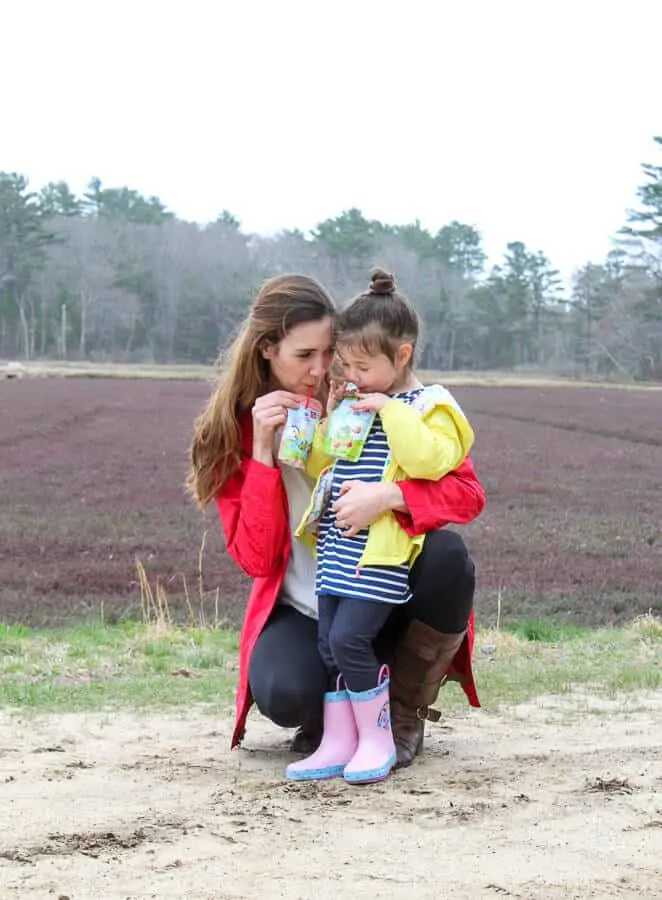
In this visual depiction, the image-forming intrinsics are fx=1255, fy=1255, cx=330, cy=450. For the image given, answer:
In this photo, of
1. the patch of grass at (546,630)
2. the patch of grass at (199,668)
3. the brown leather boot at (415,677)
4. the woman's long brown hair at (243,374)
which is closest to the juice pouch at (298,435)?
the woman's long brown hair at (243,374)

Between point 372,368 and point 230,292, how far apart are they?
80.8m

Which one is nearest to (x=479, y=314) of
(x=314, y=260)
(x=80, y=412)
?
(x=314, y=260)

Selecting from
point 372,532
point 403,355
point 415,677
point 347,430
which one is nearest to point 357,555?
point 372,532

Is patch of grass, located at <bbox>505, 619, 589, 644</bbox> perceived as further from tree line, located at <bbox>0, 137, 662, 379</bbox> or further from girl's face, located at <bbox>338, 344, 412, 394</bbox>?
tree line, located at <bbox>0, 137, 662, 379</bbox>

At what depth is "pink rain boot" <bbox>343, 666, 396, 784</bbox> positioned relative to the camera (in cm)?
354

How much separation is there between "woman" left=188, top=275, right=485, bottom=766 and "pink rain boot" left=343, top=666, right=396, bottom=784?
18cm

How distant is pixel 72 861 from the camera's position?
2846 millimetres

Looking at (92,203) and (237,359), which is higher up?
(92,203)

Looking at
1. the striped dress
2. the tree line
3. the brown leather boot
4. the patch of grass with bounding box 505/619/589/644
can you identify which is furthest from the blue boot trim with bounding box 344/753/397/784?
the tree line

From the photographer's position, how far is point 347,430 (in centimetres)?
367

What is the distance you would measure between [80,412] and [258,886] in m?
32.8

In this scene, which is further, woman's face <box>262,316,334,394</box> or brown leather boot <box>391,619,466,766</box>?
woman's face <box>262,316,334,394</box>

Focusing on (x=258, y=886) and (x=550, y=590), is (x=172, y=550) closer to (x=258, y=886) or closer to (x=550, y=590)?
(x=550, y=590)

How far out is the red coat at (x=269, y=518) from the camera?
3.62 metres
